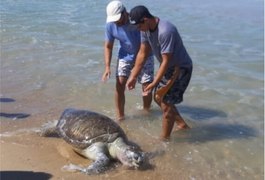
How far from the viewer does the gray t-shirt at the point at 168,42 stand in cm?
550

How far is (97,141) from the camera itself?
584 centimetres

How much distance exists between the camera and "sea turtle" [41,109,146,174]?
18.1ft

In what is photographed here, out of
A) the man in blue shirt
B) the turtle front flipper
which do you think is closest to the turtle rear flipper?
the turtle front flipper

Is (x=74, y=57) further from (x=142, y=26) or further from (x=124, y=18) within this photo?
(x=142, y=26)

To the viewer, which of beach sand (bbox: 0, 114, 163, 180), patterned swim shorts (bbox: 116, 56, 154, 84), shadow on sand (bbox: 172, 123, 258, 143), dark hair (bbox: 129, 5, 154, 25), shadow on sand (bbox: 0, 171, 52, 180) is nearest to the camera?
shadow on sand (bbox: 0, 171, 52, 180)

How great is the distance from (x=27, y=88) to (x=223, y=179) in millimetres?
4182

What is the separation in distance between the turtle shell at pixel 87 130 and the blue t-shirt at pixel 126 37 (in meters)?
1.09

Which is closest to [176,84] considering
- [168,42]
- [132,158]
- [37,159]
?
[168,42]

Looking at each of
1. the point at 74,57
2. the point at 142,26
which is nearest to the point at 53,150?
the point at 142,26

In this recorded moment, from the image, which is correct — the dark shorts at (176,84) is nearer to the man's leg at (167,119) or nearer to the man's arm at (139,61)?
the man's leg at (167,119)

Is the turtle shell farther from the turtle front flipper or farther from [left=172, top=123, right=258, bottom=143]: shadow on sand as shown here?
[left=172, top=123, right=258, bottom=143]: shadow on sand

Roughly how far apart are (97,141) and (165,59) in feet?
4.27

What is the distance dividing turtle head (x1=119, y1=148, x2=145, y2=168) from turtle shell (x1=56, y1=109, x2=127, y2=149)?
34 centimetres

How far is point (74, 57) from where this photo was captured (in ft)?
34.2
